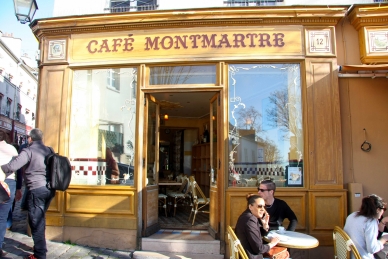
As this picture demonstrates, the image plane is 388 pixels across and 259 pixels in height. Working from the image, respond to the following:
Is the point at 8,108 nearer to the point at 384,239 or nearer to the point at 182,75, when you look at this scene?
the point at 182,75

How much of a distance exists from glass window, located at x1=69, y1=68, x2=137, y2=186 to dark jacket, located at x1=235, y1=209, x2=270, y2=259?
2.63 m

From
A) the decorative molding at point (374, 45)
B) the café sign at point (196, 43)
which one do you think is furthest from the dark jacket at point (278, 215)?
the decorative molding at point (374, 45)

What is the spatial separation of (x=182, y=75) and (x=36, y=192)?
2880mm

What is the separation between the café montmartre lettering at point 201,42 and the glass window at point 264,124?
375mm

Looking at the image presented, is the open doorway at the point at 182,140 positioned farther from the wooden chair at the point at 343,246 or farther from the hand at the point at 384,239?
the hand at the point at 384,239

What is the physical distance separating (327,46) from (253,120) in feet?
5.68

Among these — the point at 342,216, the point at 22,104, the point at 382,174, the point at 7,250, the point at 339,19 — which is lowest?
the point at 7,250

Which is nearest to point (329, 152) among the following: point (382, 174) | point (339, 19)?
point (382, 174)

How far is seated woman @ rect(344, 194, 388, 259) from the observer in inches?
131

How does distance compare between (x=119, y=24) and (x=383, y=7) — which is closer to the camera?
(x=383, y=7)

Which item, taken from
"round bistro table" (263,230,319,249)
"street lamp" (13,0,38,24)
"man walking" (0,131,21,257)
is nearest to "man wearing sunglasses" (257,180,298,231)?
"round bistro table" (263,230,319,249)

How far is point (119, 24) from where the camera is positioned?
18.0 feet

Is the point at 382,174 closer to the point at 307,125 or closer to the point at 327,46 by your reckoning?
the point at 307,125

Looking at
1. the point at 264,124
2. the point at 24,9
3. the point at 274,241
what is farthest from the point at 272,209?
the point at 24,9
